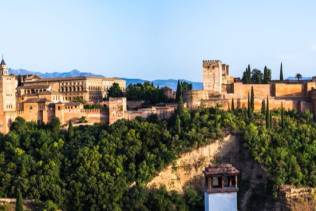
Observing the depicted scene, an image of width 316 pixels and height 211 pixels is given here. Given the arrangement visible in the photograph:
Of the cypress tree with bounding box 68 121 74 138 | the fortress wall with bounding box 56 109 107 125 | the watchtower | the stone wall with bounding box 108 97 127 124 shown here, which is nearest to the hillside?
the stone wall with bounding box 108 97 127 124

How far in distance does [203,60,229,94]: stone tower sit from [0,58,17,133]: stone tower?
1101 cm

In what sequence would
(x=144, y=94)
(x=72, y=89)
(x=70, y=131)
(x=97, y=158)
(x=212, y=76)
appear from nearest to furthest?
1. (x=97, y=158)
2. (x=70, y=131)
3. (x=212, y=76)
4. (x=144, y=94)
5. (x=72, y=89)

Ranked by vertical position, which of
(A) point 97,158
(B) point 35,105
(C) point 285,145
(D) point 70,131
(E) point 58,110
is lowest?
(A) point 97,158

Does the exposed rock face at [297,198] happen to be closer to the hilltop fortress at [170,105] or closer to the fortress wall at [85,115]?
the hilltop fortress at [170,105]

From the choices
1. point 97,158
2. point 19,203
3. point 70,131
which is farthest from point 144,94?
point 19,203

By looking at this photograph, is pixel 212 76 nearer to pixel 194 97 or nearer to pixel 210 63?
pixel 210 63

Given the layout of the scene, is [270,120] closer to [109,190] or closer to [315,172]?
[315,172]

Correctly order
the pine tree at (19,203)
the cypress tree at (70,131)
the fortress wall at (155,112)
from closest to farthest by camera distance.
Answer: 1. the pine tree at (19,203)
2. the cypress tree at (70,131)
3. the fortress wall at (155,112)

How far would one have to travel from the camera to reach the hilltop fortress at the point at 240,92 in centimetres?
3888

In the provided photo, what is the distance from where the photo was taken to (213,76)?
41.5 metres

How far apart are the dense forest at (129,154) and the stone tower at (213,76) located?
3572 mm

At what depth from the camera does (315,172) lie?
1325 inches

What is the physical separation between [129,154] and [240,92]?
337 inches

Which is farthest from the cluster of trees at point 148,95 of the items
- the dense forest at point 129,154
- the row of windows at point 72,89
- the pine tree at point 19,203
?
the pine tree at point 19,203
